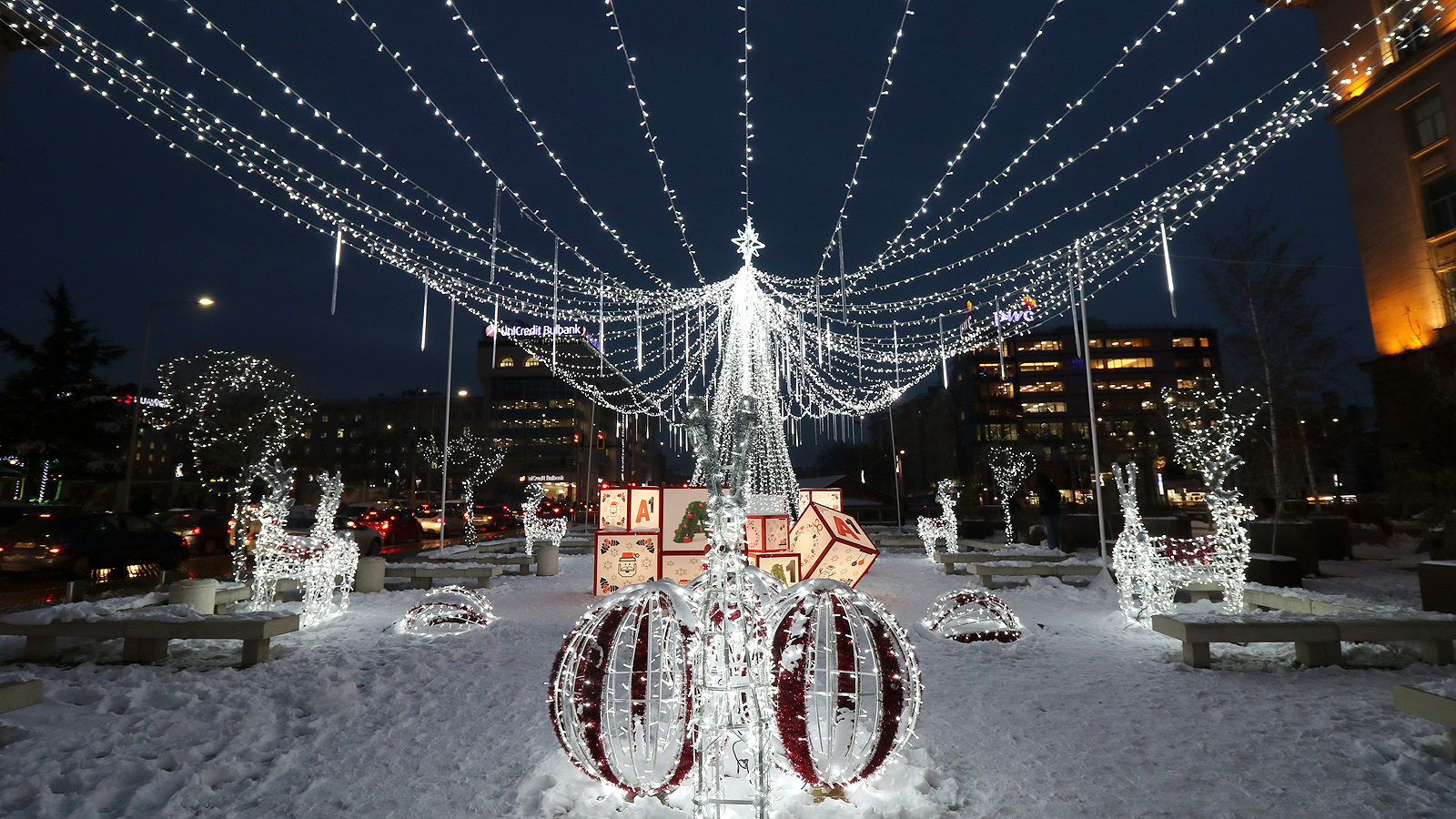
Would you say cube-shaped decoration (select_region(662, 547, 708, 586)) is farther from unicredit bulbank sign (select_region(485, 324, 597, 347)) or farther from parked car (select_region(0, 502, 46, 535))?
parked car (select_region(0, 502, 46, 535))

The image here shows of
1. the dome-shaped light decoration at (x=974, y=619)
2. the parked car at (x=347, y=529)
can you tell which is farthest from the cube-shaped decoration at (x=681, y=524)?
the parked car at (x=347, y=529)

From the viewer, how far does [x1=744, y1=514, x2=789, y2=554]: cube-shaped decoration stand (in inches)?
393

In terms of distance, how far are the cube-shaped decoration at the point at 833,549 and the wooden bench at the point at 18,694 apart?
8167 millimetres

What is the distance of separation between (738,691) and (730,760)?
841 mm

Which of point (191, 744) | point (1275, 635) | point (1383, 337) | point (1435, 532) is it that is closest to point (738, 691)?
point (191, 744)

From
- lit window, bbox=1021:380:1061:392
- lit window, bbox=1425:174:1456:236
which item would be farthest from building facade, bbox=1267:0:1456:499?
lit window, bbox=1021:380:1061:392

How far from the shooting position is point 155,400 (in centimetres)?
3067

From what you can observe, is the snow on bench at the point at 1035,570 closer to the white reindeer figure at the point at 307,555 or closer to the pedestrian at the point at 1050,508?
the pedestrian at the point at 1050,508

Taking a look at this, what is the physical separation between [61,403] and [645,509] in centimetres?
2946

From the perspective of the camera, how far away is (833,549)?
32.7ft

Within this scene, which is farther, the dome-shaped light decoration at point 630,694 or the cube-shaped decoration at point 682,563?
the cube-shaped decoration at point 682,563

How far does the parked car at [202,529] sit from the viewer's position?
18.9 metres

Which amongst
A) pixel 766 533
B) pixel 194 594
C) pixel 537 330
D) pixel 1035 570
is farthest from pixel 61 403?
pixel 1035 570

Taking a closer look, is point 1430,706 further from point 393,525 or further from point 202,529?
point 393,525
